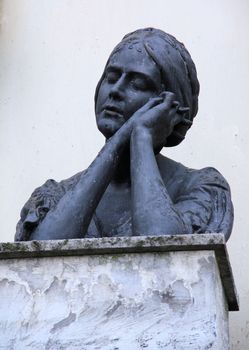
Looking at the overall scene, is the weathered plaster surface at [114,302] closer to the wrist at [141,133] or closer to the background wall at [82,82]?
the wrist at [141,133]

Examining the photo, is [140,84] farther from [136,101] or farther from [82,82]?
[82,82]

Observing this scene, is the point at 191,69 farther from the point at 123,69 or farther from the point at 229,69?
the point at 229,69

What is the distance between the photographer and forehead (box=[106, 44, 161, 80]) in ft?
17.2

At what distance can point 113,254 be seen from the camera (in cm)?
459

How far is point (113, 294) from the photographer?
4.55m

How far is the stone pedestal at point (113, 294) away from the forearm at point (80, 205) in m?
0.30

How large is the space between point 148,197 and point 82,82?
2050mm

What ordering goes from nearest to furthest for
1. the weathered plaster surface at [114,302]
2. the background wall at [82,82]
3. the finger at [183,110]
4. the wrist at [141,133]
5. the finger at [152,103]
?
the weathered plaster surface at [114,302] < the wrist at [141,133] < the finger at [152,103] < the finger at [183,110] < the background wall at [82,82]

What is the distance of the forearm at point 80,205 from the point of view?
193 inches

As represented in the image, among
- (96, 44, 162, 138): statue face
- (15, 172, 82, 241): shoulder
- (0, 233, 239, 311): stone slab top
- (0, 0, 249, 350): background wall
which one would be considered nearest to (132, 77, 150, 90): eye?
(96, 44, 162, 138): statue face

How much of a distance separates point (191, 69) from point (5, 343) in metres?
1.29

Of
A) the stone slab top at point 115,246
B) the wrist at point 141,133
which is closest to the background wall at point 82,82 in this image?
the wrist at point 141,133

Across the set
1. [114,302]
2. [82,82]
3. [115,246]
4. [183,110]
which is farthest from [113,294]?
[82,82]

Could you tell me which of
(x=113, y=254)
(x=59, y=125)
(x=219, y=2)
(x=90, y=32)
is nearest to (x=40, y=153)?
(x=59, y=125)
